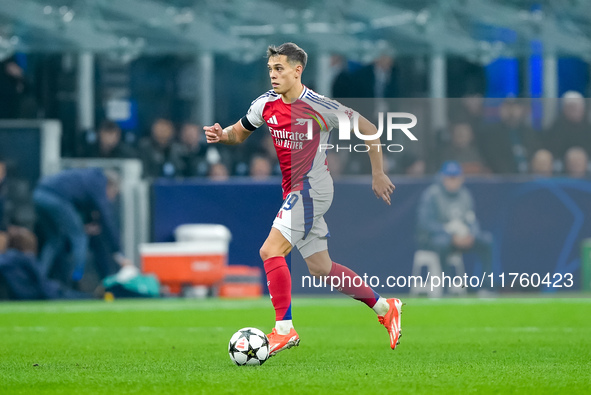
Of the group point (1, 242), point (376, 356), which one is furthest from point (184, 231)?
point (376, 356)

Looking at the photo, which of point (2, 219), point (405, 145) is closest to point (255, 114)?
point (405, 145)

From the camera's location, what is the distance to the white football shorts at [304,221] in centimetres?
657

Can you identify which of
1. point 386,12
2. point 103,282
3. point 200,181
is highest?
point 386,12

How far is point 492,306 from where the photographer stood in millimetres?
11555

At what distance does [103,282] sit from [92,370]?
24.2ft

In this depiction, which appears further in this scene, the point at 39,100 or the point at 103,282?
the point at 39,100

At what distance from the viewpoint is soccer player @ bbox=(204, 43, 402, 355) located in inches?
258

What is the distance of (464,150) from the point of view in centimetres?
1368

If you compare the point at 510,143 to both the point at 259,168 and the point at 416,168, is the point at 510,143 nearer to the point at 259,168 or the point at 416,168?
the point at 416,168

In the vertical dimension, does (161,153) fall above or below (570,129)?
below

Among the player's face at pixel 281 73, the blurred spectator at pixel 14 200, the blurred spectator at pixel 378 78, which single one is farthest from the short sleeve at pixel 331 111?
the blurred spectator at pixel 14 200

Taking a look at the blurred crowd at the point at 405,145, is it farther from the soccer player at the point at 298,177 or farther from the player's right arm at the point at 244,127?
the soccer player at the point at 298,177

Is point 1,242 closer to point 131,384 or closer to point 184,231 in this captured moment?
point 184,231

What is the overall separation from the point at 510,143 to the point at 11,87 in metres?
6.47
